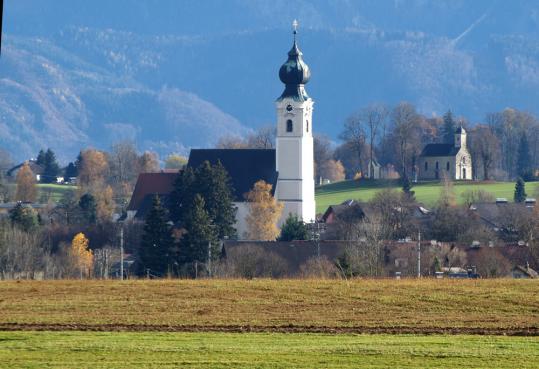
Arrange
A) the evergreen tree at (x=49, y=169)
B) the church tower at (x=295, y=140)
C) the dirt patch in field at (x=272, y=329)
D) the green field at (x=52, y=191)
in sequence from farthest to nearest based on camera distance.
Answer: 1. the evergreen tree at (x=49, y=169)
2. the green field at (x=52, y=191)
3. the church tower at (x=295, y=140)
4. the dirt patch in field at (x=272, y=329)

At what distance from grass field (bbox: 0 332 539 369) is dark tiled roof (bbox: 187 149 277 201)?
7506 centimetres

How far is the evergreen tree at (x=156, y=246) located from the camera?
68375 millimetres

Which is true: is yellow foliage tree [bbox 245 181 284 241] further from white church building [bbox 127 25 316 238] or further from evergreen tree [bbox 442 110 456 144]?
evergreen tree [bbox 442 110 456 144]

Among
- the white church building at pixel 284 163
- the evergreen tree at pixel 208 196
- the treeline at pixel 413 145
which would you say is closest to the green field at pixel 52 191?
the treeline at pixel 413 145

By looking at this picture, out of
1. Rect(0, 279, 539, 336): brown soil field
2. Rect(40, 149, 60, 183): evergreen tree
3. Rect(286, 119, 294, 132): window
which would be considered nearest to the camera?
Rect(0, 279, 539, 336): brown soil field

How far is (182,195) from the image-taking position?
275 ft

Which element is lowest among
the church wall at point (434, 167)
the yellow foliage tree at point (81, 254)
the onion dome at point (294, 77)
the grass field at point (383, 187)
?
the yellow foliage tree at point (81, 254)

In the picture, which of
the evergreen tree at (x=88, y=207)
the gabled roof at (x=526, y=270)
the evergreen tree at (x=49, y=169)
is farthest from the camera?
the evergreen tree at (x=49, y=169)

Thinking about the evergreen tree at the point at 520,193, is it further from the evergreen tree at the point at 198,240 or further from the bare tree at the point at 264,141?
the evergreen tree at the point at 198,240

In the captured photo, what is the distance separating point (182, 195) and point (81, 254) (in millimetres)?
11602

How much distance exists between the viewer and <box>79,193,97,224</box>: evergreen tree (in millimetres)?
96938

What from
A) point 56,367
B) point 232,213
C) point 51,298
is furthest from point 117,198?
point 56,367

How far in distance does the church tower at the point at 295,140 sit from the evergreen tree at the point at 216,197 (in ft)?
48.8

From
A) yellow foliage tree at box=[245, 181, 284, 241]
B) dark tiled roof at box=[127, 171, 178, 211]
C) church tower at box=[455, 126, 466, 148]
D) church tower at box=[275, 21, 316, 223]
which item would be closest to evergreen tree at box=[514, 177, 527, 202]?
church tower at box=[275, 21, 316, 223]
